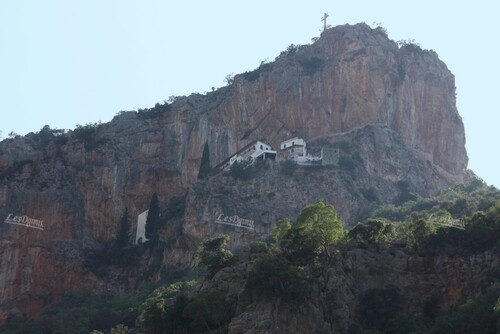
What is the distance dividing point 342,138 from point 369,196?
835cm

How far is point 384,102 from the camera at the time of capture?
99938 millimetres

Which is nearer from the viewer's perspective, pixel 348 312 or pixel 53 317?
pixel 348 312

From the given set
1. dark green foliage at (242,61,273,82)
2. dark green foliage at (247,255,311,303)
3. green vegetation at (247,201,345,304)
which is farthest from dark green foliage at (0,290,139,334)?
dark green foliage at (242,61,273,82)

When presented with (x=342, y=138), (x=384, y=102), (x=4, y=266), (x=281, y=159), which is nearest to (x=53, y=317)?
(x=4, y=266)

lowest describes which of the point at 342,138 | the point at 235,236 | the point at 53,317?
the point at 53,317

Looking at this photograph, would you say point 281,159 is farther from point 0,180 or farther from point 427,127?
point 0,180

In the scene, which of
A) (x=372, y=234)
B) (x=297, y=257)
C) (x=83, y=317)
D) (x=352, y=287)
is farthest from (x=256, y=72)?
(x=352, y=287)

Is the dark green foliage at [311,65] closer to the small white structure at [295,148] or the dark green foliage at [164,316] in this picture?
the small white structure at [295,148]

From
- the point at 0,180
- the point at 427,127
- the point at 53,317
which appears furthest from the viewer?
the point at 427,127

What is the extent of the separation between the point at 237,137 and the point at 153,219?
13257mm

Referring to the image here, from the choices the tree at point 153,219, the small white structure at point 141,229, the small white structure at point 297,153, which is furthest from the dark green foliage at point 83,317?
the small white structure at point 297,153

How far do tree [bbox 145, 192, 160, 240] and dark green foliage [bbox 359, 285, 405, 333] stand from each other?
38523mm

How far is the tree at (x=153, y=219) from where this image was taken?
9312 cm

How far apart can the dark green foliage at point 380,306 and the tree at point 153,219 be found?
3852 cm
